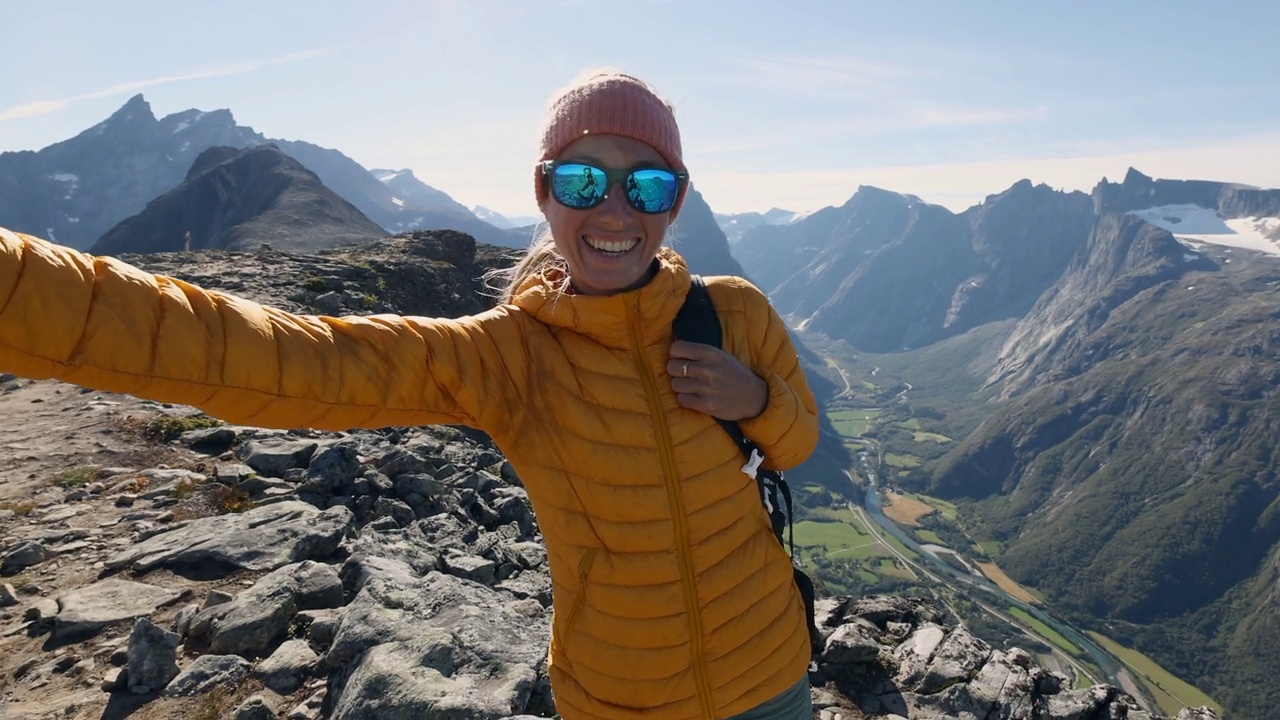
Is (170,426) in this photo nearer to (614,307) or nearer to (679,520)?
(614,307)

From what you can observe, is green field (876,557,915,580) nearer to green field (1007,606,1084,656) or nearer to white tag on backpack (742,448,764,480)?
green field (1007,606,1084,656)

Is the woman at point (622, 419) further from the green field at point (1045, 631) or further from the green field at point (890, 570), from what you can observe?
the green field at point (890, 570)

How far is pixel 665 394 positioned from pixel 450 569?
889 cm

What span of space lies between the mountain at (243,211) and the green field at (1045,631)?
7199 inches

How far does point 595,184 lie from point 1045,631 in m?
204

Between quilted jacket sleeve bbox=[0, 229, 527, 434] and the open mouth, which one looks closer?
quilted jacket sleeve bbox=[0, 229, 527, 434]

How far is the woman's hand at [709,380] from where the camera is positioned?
4.00m

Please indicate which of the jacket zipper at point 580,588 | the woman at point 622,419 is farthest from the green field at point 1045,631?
the jacket zipper at point 580,588

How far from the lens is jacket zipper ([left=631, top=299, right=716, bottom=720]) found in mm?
4047

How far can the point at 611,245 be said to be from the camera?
4.07m

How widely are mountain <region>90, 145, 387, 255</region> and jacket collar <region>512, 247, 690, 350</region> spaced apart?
353 feet

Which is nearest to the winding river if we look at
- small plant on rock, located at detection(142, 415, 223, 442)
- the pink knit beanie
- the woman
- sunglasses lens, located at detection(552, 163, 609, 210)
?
small plant on rock, located at detection(142, 415, 223, 442)

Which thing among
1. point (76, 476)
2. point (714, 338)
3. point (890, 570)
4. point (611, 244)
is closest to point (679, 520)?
point (714, 338)

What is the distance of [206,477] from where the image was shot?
13492 mm
